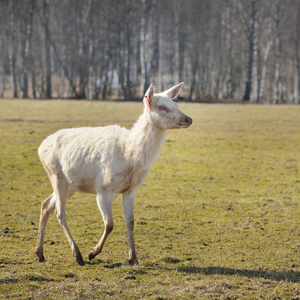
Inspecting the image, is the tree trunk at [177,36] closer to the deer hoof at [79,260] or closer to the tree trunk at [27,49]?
the tree trunk at [27,49]

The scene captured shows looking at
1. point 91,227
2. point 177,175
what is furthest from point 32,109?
point 91,227

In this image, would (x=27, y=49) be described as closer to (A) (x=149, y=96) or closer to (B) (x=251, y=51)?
(B) (x=251, y=51)

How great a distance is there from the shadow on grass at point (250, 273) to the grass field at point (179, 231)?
0.6 inches

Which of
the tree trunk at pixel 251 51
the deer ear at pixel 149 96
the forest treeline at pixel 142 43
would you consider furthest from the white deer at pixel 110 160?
the tree trunk at pixel 251 51

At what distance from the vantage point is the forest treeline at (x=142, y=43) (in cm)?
4472

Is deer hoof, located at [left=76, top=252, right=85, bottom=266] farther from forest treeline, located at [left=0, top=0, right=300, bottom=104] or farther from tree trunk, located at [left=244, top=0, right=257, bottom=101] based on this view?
tree trunk, located at [left=244, top=0, right=257, bottom=101]

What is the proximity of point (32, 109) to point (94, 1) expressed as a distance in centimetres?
1939

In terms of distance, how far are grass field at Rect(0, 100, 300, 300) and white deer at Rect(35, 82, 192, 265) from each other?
1.93ft

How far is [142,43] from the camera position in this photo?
1607 inches

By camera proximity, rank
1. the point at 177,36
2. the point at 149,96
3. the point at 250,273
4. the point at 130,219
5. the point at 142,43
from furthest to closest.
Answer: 1. the point at 177,36
2. the point at 142,43
3. the point at 130,219
4. the point at 149,96
5. the point at 250,273

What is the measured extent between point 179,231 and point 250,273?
238 centimetres

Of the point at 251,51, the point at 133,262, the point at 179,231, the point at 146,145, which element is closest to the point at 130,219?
the point at 133,262

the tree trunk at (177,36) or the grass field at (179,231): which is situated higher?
the tree trunk at (177,36)

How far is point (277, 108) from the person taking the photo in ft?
→ 114
